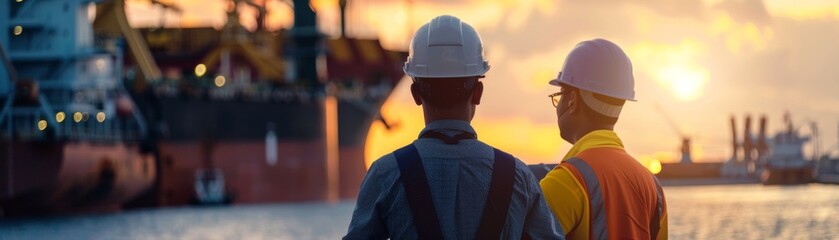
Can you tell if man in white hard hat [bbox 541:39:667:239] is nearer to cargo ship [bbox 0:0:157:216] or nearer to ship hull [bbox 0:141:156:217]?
ship hull [bbox 0:141:156:217]

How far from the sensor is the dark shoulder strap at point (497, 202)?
12.2ft

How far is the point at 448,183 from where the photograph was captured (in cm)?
373

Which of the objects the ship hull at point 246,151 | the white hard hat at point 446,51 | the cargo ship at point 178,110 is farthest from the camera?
the ship hull at point 246,151

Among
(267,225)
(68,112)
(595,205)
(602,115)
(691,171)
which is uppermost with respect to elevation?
(602,115)

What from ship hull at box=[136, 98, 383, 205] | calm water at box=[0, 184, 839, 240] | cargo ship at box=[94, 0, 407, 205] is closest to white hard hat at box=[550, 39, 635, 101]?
calm water at box=[0, 184, 839, 240]

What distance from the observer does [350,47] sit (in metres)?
81.1

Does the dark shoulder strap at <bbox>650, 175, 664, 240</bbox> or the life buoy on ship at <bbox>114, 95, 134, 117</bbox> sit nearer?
the dark shoulder strap at <bbox>650, 175, 664, 240</bbox>

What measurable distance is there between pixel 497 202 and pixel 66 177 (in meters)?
49.6

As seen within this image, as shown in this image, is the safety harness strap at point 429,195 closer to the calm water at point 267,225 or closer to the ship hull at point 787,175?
the calm water at point 267,225

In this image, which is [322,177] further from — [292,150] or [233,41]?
[233,41]

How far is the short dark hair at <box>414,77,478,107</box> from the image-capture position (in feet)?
12.8

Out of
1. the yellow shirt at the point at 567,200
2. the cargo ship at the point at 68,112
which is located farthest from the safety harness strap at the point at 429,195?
the cargo ship at the point at 68,112

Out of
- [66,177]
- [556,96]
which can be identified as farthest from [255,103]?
[556,96]

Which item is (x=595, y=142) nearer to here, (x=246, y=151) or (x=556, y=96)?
(x=556, y=96)
